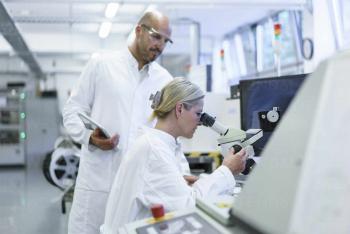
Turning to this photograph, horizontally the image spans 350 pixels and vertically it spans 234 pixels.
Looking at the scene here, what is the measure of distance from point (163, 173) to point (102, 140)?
574mm

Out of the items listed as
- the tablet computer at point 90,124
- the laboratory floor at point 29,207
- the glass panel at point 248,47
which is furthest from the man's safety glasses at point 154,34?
the glass panel at point 248,47

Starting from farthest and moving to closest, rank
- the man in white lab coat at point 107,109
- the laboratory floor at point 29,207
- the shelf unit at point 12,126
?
the shelf unit at point 12,126, the laboratory floor at point 29,207, the man in white lab coat at point 107,109

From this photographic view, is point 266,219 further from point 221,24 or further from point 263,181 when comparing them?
point 221,24

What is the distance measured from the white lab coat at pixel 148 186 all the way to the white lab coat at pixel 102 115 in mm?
502

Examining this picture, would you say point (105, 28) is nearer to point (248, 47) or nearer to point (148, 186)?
point (248, 47)

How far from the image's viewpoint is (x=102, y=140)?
1784 millimetres

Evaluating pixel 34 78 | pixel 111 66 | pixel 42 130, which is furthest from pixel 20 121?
pixel 111 66

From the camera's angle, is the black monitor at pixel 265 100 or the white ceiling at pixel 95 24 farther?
the white ceiling at pixel 95 24

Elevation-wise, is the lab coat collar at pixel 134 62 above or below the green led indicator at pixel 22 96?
above

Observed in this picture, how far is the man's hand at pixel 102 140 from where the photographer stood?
70.2 inches

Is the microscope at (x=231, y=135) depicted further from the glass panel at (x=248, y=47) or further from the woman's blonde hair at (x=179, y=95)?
the glass panel at (x=248, y=47)

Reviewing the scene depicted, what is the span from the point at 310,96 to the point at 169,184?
0.68 meters

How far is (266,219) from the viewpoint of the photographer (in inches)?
26.1

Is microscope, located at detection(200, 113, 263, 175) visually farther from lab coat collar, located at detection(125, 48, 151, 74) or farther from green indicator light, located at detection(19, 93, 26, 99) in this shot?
Result: green indicator light, located at detection(19, 93, 26, 99)
